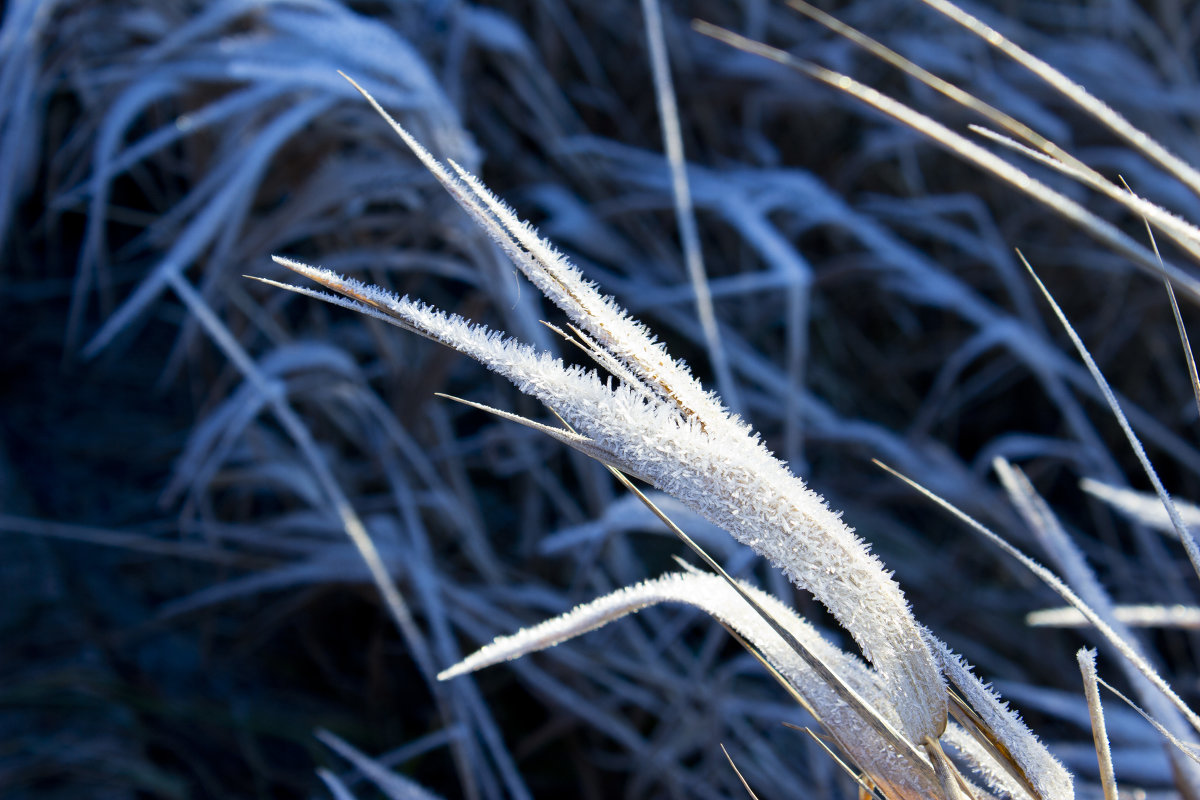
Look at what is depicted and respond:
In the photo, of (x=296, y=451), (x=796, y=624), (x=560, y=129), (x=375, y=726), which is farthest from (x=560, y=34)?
(x=796, y=624)

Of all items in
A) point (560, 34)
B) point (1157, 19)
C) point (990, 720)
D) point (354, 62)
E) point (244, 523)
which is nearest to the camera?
point (990, 720)

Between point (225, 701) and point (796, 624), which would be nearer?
point (796, 624)

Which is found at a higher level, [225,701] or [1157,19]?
[1157,19]

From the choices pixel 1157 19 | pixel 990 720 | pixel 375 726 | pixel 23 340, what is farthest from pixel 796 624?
pixel 1157 19

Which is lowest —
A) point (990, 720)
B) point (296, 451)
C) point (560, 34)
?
point (296, 451)

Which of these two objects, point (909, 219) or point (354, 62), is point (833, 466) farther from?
point (354, 62)

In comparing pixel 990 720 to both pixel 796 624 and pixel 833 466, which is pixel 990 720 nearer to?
pixel 796 624

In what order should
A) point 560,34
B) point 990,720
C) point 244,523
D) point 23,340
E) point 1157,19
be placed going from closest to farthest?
point 990,720 → point 244,523 → point 23,340 → point 560,34 → point 1157,19
